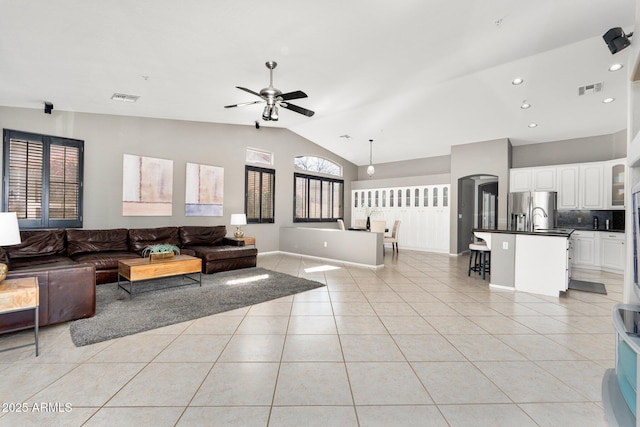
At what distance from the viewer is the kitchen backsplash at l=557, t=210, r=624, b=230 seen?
598 centimetres

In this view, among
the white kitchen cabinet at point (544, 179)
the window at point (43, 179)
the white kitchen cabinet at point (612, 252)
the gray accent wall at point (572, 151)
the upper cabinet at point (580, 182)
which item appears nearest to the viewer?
the window at point (43, 179)

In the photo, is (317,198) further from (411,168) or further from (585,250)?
(585,250)

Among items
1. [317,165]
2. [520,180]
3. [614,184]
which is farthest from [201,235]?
[614,184]

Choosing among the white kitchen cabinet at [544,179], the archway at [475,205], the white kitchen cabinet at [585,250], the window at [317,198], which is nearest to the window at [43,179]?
the window at [317,198]

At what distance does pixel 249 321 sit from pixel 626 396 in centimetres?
290

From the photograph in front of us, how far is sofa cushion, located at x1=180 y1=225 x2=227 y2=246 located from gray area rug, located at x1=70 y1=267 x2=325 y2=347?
1104 millimetres

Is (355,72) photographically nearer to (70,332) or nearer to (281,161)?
(281,161)

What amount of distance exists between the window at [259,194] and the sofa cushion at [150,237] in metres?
1.99

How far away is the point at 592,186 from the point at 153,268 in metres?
8.39

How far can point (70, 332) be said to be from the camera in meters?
2.78

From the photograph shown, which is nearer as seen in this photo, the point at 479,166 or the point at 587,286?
the point at 587,286

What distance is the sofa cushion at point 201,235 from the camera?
5.89 meters

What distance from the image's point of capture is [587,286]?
466cm

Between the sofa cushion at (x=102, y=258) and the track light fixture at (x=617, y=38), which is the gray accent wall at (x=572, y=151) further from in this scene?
the sofa cushion at (x=102, y=258)
